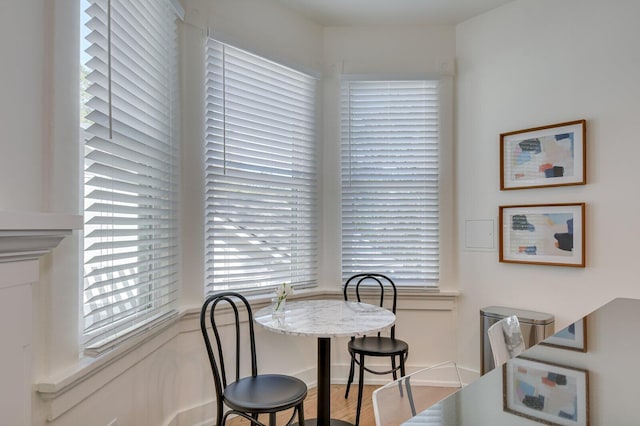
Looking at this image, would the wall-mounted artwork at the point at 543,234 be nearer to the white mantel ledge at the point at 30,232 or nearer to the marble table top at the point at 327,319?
the marble table top at the point at 327,319

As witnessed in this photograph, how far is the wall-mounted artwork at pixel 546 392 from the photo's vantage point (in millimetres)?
693

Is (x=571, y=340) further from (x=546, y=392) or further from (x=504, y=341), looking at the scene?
(x=546, y=392)

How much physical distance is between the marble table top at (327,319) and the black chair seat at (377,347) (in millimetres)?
292

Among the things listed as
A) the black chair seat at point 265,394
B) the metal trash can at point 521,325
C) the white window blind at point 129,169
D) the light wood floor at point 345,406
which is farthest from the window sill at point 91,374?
the metal trash can at point 521,325

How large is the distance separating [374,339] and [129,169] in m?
1.94

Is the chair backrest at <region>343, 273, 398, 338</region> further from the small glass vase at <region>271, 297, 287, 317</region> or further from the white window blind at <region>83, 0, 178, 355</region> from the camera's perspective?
the white window blind at <region>83, 0, 178, 355</region>

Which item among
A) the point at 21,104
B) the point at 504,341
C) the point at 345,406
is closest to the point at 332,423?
the point at 345,406

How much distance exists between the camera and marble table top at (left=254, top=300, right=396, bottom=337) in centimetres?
192

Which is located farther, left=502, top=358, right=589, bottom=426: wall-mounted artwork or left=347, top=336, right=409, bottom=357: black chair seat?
left=347, top=336, right=409, bottom=357: black chair seat

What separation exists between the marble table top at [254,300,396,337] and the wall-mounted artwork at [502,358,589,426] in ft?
3.38

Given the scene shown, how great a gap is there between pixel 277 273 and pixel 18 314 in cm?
198

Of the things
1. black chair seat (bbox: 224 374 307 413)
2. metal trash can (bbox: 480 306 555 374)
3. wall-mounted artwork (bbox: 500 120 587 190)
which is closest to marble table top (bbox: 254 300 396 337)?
black chair seat (bbox: 224 374 307 413)

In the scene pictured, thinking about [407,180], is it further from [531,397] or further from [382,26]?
[531,397]

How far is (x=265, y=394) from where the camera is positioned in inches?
73.7
